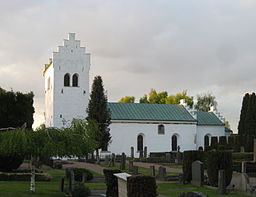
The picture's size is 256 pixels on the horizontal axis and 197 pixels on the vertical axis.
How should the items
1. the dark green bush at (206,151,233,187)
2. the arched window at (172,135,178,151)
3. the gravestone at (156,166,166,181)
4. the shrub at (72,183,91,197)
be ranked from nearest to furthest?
the shrub at (72,183,91,197) < the dark green bush at (206,151,233,187) < the gravestone at (156,166,166,181) < the arched window at (172,135,178,151)

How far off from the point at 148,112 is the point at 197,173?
31488 millimetres

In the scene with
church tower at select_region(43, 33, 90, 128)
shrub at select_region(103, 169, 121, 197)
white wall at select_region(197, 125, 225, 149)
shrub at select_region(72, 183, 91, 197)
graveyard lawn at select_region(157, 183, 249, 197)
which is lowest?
graveyard lawn at select_region(157, 183, 249, 197)

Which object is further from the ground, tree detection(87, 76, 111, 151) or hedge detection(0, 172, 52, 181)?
tree detection(87, 76, 111, 151)

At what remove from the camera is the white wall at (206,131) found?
179 ft

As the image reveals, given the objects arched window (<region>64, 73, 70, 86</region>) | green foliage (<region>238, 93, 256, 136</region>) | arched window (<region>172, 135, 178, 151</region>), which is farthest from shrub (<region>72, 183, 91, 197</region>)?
arched window (<region>172, 135, 178, 151</region>)

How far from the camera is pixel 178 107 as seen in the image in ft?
183

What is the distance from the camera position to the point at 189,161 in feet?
73.2

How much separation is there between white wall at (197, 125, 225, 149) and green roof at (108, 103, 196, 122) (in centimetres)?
209

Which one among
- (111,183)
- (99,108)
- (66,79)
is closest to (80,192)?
(111,183)

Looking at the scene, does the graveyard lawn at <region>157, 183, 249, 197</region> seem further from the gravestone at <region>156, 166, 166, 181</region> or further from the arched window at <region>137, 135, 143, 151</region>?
the arched window at <region>137, 135, 143, 151</region>

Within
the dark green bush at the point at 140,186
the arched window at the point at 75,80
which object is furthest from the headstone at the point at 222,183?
the arched window at the point at 75,80

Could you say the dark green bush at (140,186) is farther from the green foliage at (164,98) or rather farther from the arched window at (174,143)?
the green foliage at (164,98)

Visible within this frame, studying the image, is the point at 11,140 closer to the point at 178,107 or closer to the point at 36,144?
the point at 36,144

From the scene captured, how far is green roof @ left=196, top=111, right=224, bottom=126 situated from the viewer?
2181 inches
